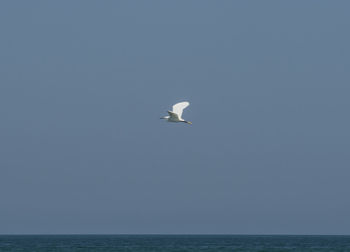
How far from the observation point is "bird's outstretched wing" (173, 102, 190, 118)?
66.3 metres

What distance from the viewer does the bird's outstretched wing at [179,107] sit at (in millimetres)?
66338

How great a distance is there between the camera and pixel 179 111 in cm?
6662

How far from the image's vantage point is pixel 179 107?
67.2m
